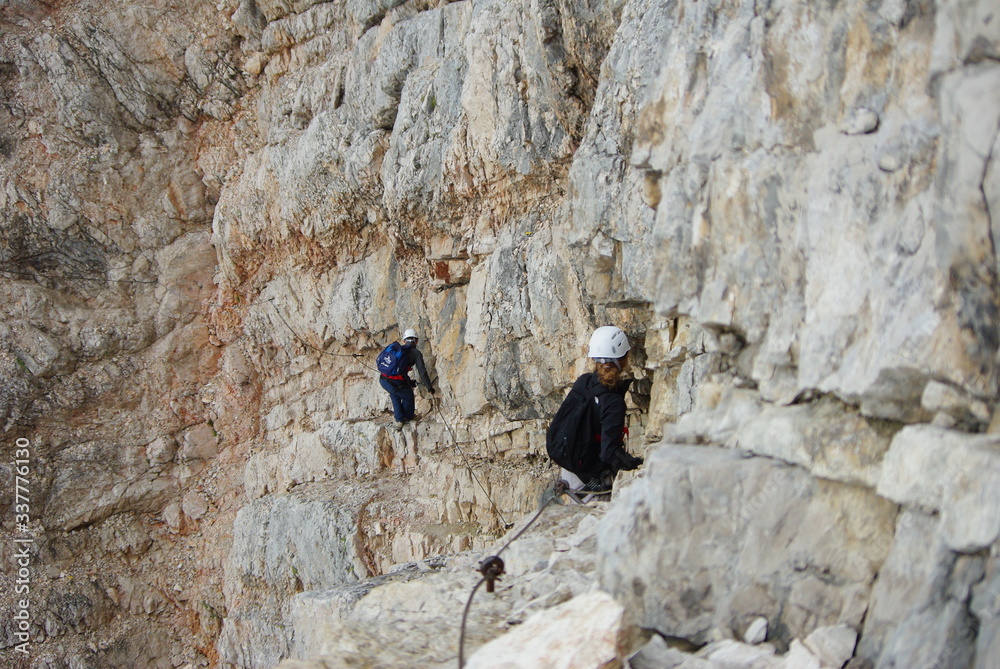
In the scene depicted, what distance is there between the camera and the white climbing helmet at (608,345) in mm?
6336

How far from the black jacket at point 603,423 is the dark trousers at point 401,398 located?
478 centimetres

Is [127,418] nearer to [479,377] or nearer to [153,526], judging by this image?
[153,526]

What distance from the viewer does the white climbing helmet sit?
6.34 meters

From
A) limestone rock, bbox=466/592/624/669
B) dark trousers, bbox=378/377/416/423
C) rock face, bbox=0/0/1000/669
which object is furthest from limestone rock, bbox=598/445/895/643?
dark trousers, bbox=378/377/416/423

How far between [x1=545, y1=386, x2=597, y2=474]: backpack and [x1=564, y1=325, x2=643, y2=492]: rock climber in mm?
10

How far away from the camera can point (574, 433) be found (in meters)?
6.07

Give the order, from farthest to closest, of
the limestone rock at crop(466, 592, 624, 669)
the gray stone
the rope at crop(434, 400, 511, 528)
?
the rope at crop(434, 400, 511, 528) → the limestone rock at crop(466, 592, 624, 669) → the gray stone

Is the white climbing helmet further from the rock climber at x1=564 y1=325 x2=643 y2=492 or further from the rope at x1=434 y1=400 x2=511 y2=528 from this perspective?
the rope at x1=434 y1=400 x2=511 y2=528

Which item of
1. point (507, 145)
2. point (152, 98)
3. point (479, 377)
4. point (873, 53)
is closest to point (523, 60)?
point (507, 145)

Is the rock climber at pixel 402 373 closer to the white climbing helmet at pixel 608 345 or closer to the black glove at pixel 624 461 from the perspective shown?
the white climbing helmet at pixel 608 345

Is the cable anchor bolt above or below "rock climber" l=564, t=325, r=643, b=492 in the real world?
below

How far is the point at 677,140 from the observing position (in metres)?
4.48

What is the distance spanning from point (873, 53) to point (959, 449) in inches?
72.7

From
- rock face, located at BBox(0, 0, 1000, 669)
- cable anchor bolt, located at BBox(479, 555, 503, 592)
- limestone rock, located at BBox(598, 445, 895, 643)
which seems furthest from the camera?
cable anchor bolt, located at BBox(479, 555, 503, 592)
